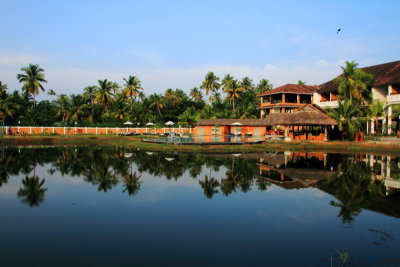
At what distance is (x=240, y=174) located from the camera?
18469mm

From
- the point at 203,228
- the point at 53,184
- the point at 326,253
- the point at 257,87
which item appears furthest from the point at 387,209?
the point at 257,87

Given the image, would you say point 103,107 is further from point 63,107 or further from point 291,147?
point 291,147

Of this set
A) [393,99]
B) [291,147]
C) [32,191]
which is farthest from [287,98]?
[32,191]

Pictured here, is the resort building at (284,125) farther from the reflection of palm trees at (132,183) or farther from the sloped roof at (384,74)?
the reflection of palm trees at (132,183)

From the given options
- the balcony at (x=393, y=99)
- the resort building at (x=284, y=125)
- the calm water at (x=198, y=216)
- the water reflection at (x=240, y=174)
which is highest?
the balcony at (x=393, y=99)

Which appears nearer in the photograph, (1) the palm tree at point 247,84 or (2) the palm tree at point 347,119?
(2) the palm tree at point 347,119

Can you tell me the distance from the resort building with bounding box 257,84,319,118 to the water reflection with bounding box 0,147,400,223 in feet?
81.0

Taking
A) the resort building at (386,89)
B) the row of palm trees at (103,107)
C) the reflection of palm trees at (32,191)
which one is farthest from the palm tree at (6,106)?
the resort building at (386,89)

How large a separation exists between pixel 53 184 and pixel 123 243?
29.5 feet

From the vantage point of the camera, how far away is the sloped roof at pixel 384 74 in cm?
3573

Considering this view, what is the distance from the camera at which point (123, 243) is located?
844 cm

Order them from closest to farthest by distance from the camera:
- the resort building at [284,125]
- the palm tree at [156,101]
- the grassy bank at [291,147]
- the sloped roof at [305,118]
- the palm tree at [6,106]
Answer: the grassy bank at [291,147], the sloped roof at [305,118], the resort building at [284,125], the palm tree at [6,106], the palm tree at [156,101]

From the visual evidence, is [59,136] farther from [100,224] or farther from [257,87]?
[257,87]

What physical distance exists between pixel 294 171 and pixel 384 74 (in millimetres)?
25868
